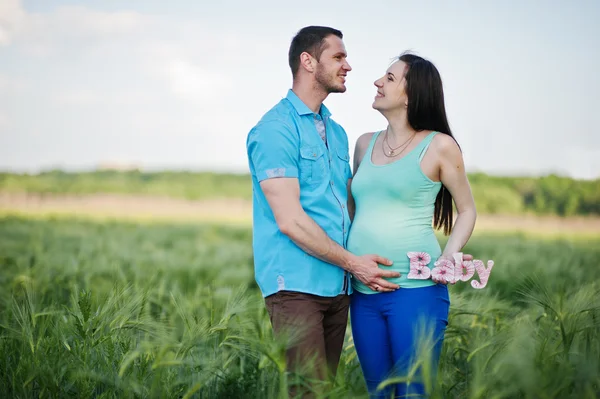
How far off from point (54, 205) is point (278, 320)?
27.5 m

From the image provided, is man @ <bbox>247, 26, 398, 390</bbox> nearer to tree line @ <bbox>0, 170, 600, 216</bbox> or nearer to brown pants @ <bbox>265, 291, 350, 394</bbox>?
brown pants @ <bbox>265, 291, 350, 394</bbox>

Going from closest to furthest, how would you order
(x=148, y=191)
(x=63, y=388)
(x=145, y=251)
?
(x=63, y=388) < (x=145, y=251) < (x=148, y=191)

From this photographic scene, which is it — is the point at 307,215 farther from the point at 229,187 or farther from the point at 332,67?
the point at 229,187

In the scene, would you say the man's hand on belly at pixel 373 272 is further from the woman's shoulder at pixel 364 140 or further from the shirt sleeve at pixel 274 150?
the woman's shoulder at pixel 364 140

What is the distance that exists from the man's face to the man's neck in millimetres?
42

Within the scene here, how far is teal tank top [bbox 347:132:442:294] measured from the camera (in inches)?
121

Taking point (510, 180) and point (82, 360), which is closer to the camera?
point (82, 360)

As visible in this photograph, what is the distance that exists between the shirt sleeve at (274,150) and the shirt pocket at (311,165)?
42 millimetres

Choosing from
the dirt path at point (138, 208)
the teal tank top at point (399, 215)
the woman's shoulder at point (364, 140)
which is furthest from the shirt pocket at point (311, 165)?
the dirt path at point (138, 208)

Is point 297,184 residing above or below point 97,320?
above

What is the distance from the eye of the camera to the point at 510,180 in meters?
24.6

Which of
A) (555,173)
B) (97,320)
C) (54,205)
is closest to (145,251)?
(97,320)

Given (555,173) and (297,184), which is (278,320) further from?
(555,173)

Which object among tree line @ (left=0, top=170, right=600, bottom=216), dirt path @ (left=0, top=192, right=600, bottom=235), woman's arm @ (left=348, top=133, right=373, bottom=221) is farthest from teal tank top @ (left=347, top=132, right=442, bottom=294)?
tree line @ (left=0, top=170, right=600, bottom=216)
